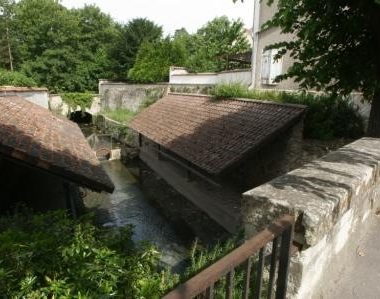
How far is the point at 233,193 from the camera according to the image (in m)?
11.6

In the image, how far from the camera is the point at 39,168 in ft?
20.3

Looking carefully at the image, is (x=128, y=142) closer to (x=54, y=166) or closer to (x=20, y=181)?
(x=20, y=181)

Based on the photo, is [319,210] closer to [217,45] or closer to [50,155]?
[50,155]

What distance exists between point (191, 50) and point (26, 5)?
2151cm

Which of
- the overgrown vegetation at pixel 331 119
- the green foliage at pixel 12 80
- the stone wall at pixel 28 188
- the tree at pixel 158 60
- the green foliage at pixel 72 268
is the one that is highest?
the tree at pixel 158 60

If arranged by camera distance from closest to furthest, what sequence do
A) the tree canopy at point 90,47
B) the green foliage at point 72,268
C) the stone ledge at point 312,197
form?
the stone ledge at point 312,197, the green foliage at point 72,268, the tree canopy at point 90,47

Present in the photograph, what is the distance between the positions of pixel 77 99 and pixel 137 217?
23280 mm

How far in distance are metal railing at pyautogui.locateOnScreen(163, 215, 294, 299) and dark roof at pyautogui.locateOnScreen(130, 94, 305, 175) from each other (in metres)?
7.06

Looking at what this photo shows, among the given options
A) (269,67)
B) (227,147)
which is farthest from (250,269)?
(269,67)

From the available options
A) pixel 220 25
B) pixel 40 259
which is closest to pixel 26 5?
pixel 220 25

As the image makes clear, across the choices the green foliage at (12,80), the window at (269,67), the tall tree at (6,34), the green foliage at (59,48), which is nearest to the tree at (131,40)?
the green foliage at (59,48)

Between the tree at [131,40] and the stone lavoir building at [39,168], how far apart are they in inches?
1072

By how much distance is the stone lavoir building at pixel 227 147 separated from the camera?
971cm

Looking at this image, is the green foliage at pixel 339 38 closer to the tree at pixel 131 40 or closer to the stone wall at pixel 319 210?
the stone wall at pixel 319 210
